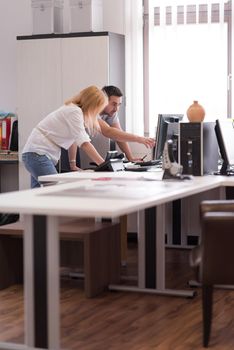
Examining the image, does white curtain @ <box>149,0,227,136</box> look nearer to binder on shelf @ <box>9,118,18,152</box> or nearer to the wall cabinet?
the wall cabinet

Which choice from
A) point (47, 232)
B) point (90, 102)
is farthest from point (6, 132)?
point (47, 232)

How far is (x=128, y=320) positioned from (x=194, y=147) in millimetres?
1328

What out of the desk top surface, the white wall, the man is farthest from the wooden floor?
the white wall

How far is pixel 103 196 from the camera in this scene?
3.12 m

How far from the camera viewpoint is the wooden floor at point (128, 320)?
342 centimetres

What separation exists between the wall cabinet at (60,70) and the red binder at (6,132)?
0.30 m

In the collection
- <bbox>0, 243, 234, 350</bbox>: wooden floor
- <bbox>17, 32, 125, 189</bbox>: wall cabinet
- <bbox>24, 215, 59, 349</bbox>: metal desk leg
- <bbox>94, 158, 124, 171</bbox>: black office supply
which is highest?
<bbox>17, 32, 125, 189</bbox>: wall cabinet

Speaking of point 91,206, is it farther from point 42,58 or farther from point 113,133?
point 42,58

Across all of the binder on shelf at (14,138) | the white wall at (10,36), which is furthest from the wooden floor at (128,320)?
the white wall at (10,36)

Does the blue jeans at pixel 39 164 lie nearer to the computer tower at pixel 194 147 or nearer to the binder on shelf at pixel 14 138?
the computer tower at pixel 194 147

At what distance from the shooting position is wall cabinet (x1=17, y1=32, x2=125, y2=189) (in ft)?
20.5

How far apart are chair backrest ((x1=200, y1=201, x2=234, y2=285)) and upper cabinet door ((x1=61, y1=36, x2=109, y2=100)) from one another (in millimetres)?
3335

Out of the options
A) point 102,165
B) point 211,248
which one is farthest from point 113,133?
point 211,248

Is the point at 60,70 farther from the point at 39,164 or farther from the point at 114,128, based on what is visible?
the point at 39,164
